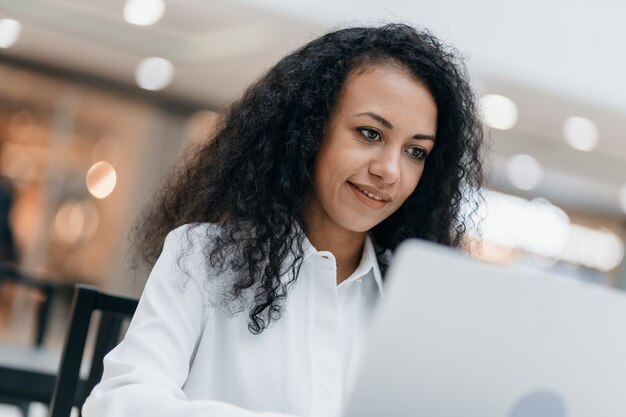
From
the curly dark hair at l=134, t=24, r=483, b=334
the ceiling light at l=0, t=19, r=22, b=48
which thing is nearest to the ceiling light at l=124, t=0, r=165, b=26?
the ceiling light at l=0, t=19, r=22, b=48

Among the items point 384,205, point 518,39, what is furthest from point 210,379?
point 518,39

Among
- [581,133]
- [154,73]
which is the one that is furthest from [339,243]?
[154,73]

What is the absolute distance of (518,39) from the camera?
19.2 ft

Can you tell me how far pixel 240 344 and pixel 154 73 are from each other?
643 centimetres

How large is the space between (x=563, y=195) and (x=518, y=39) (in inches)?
178

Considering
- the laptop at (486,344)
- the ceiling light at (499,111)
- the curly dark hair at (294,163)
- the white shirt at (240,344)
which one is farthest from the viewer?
the ceiling light at (499,111)

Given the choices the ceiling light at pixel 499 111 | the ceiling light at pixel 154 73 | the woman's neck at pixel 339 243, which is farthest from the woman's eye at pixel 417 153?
the ceiling light at pixel 154 73

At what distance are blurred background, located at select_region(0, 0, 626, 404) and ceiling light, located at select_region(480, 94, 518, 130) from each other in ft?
0.09

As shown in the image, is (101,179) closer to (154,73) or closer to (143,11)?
(154,73)

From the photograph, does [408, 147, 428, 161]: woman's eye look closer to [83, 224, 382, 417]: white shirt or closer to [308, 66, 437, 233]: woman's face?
[308, 66, 437, 233]: woman's face

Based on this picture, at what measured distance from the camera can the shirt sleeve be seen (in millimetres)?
1112

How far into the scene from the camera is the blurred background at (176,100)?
579 centimetres

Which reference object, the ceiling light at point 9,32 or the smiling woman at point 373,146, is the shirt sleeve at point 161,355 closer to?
the smiling woman at point 373,146

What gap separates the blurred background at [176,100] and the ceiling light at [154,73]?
0.06ft
